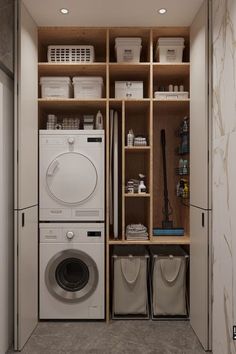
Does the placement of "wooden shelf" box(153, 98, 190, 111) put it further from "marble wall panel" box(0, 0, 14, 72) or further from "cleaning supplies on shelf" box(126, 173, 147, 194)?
"marble wall panel" box(0, 0, 14, 72)

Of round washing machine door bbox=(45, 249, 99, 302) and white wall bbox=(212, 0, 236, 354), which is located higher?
white wall bbox=(212, 0, 236, 354)

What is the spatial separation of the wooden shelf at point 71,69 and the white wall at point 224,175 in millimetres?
1206

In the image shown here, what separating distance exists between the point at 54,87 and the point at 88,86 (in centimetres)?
33

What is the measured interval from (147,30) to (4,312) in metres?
2.77

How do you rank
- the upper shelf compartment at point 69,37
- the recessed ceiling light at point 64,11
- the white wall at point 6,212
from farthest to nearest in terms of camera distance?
the upper shelf compartment at point 69,37 → the recessed ceiling light at point 64,11 → the white wall at point 6,212

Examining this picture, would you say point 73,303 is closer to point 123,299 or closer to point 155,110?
point 123,299

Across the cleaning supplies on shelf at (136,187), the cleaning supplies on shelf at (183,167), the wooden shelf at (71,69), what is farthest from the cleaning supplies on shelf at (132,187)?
the wooden shelf at (71,69)

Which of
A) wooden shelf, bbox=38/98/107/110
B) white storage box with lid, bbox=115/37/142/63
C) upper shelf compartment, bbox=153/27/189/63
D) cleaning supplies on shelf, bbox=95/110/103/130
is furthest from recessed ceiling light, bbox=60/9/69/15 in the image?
cleaning supplies on shelf, bbox=95/110/103/130

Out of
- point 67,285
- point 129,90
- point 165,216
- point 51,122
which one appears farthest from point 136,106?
point 67,285

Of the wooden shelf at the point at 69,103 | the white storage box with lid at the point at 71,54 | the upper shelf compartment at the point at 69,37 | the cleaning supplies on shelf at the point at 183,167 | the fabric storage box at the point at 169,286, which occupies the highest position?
the upper shelf compartment at the point at 69,37

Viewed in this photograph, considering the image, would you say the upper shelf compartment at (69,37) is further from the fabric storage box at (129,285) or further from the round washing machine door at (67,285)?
the fabric storage box at (129,285)

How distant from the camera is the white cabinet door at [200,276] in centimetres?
255

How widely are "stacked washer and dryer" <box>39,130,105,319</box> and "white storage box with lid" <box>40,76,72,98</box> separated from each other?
0.37 metres

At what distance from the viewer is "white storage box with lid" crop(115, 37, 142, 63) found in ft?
10.2
